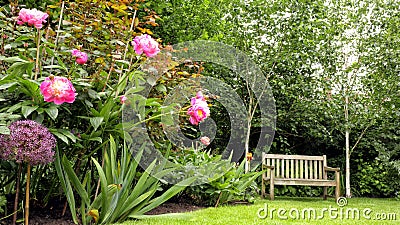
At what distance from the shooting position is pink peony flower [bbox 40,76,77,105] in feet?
6.35

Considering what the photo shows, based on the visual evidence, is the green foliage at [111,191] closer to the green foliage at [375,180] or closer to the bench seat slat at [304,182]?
the bench seat slat at [304,182]

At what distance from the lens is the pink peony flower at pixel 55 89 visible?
1.94m

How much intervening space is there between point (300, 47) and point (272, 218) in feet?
12.6

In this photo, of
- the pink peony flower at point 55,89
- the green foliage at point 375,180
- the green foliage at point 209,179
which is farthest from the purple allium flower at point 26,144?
the green foliage at point 375,180

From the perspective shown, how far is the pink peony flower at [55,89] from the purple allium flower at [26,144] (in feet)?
0.55

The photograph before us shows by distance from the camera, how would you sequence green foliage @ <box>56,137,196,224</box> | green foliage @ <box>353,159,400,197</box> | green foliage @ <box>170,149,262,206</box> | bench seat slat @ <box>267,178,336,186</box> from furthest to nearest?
green foliage @ <box>353,159,400,197</box>
bench seat slat @ <box>267,178,336,186</box>
green foliage @ <box>170,149,262,206</box>
green foliage @ <box>56,137,196,224</box>

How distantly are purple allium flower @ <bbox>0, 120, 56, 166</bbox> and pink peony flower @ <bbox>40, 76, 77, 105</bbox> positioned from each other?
0.17 m

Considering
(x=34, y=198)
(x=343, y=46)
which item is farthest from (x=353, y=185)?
(x=34, y=198)

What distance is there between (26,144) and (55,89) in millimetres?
301

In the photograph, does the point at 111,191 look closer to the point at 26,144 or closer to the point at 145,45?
the point at 26,144

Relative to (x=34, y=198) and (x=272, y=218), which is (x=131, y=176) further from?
(x=272, y=218)

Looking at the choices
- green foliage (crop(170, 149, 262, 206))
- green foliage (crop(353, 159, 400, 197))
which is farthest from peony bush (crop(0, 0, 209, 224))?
green foliage (crop(353, 159, 400, 197))

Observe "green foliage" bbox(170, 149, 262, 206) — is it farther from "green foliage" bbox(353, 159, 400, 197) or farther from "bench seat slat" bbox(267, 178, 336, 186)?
"green foliage" bbox(353, 159, 400, 197)

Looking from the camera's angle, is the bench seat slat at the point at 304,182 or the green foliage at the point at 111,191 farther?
the bench seat slat at the point at 304,182
